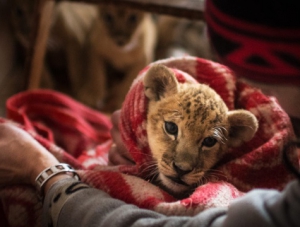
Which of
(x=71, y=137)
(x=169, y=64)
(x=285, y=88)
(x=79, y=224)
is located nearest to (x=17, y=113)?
(x=71, y=137)

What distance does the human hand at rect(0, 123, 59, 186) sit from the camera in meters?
0.96

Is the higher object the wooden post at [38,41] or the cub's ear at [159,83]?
the cub's ear at [159,83]

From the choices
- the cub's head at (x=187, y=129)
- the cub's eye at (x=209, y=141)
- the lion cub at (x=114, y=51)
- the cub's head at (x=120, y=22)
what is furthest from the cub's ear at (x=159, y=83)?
the cub's head at (x=120, y=22)

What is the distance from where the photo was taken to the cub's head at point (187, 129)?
0.88 metres

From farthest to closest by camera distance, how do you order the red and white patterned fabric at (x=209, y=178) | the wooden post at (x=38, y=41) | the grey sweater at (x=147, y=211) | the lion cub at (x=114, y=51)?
the lion cub at (x=114, y=51)
the wooden post at (x=38, y=41)
the red and white patterned fabric at (x=209, y=178)
the grey sweater at (x=147, y=211)

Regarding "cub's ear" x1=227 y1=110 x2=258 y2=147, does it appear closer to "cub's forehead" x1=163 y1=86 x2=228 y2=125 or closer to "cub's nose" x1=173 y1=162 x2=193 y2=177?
"cub's forehead" x1=163 y1=86 x2=228 y2=125

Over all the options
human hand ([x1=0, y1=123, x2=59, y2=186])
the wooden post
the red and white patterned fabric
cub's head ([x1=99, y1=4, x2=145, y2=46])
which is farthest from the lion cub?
human hand ([x1=0, y1=123, x2=59, y2=186])

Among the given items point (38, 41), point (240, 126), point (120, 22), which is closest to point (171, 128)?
point (240, 126)

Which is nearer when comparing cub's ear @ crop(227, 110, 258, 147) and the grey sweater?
the grey sweater

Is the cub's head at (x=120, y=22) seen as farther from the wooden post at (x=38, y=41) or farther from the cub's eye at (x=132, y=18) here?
the wooden post at (x=38, y=41)

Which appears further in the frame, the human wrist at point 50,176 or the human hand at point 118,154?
the human hand at point 118,154

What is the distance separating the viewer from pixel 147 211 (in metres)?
0.77

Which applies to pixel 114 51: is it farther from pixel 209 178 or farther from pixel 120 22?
pixel 209 178

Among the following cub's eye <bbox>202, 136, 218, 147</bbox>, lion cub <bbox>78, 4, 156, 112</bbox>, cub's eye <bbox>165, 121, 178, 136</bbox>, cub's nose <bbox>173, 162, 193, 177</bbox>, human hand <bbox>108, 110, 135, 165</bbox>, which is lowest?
lion cub <bbox>78, 4, 156, 112</bbox>
